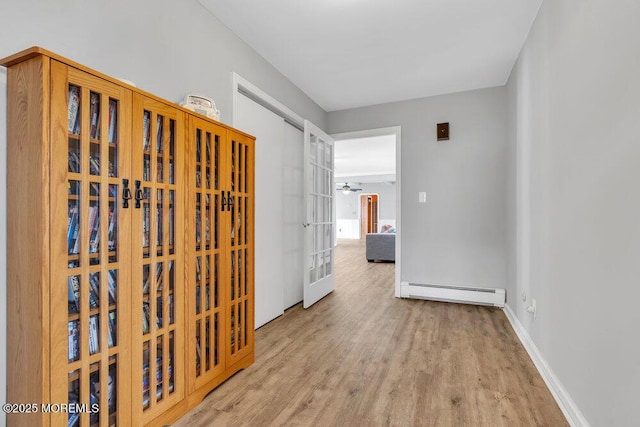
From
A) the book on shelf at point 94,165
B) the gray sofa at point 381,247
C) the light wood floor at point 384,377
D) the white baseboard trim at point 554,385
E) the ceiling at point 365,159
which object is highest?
the ceiling at point 365,159

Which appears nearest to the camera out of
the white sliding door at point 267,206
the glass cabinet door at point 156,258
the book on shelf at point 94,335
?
the book on shelf at point 94,335

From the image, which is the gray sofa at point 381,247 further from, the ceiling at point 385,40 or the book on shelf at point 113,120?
the book on shelf at point 113,120

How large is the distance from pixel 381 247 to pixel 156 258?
580 centimetres

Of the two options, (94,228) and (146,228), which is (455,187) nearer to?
(146,228)

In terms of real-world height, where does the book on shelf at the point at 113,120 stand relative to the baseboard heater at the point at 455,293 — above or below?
above

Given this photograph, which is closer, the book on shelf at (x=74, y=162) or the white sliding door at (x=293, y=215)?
the book on shelf at (x=74, y=162)

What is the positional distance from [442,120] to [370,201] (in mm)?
10004

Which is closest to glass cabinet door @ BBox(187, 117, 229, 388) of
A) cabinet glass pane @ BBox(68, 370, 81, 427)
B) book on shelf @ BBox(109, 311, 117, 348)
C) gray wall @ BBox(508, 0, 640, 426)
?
book on shelf @ BBox(109, 311, 117, 348)

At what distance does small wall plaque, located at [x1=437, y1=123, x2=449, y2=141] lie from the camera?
12.1 ft

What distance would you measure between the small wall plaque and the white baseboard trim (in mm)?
2079

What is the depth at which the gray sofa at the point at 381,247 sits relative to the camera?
6.75m

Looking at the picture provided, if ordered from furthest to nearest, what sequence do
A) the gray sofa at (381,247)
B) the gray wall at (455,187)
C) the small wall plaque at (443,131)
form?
the gray sofa at (381,247) < the small wall plaque at (443,131) < the gray wall at (455,187)

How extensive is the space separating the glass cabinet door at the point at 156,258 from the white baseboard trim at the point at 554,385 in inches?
74.1

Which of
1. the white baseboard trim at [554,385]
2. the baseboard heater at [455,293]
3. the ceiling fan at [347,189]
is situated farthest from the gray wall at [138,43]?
the ceiling fan at [347,189]
